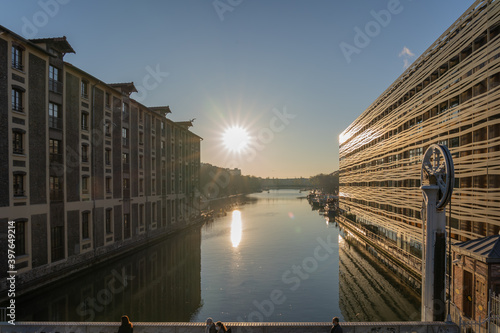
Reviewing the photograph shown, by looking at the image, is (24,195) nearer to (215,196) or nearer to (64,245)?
(64,245)

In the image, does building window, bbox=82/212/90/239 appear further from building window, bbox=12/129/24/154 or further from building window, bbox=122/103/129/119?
building window, bbox=122/103/129/119

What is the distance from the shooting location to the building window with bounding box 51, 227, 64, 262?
23.0 m

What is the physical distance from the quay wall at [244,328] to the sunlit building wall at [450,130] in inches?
331

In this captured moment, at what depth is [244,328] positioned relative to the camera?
428 inches

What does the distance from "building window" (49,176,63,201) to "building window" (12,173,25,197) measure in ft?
8.42

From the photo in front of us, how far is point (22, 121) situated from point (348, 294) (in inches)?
975

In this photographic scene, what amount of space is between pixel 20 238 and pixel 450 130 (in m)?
28.4

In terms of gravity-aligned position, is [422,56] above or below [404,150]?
above

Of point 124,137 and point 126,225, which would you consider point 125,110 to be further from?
point 126,225

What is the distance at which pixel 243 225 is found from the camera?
59.3 meters

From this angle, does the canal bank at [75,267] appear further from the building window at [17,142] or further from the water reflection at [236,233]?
the water reflection at [236,233]

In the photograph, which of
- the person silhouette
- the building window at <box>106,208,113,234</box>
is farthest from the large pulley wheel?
the building window at <box>106,208,113,234</box>

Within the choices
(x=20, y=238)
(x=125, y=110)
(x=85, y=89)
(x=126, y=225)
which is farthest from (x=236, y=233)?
(x=20, y=238)

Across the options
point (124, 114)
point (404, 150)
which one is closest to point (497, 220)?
point (404, 150)
